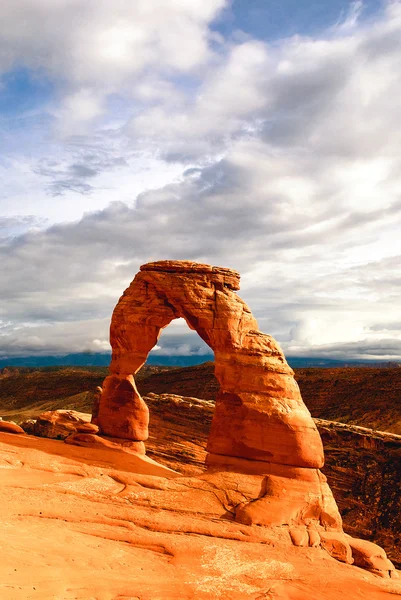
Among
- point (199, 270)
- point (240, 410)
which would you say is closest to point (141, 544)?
point (240, 410)

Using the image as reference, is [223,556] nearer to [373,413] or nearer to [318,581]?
[318,581]

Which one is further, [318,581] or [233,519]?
[233,519]

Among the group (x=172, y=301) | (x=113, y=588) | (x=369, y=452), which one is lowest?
(x=369, y=452)

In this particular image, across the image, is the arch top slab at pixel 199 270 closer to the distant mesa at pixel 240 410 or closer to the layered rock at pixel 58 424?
the distant mesa at pixel 240 410

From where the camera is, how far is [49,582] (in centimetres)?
1199

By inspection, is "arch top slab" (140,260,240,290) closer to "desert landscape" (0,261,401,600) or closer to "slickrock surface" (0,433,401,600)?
"desert landscape" (0,261,401,600)

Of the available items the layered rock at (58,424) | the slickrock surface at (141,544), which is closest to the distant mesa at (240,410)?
the slickrock surface at (141,544)

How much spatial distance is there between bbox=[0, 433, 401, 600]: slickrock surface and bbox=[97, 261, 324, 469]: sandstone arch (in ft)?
7.31

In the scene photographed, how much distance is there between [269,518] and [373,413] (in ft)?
121

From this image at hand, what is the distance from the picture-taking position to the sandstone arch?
2295 cm

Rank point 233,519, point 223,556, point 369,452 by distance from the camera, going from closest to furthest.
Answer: point 223,556 → point 233,519 → point 369,452

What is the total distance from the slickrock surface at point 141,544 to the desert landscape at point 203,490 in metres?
0.06

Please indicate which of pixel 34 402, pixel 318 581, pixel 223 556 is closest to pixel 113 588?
pixel 223 556

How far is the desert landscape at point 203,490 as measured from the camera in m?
14.3
